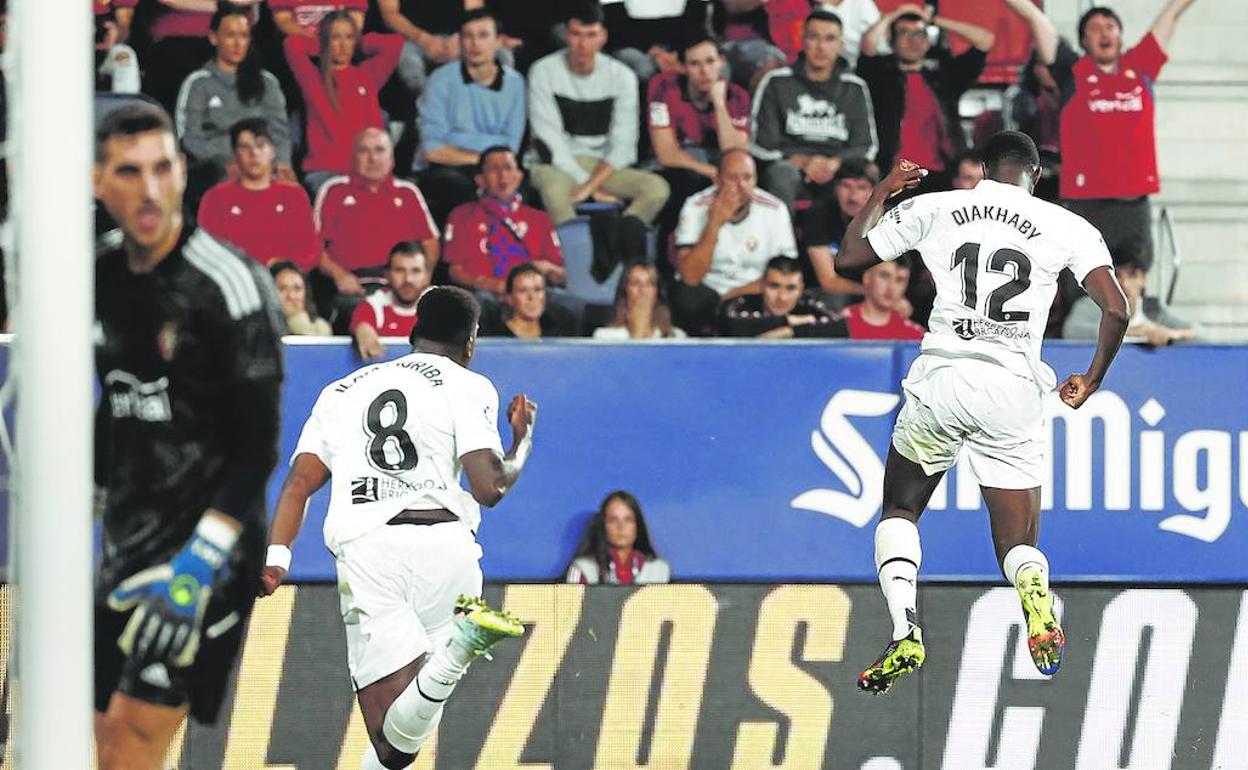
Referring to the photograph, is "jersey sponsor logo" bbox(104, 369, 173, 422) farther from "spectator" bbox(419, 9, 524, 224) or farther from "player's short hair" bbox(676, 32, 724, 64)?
"player's short hair" bbox(676, 32, 724, 64)

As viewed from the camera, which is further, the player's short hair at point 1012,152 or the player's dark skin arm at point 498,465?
the player's short hair at point 1012,152

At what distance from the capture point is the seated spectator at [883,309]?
31.8 feet

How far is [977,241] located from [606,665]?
279cm

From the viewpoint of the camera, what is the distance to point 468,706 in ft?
29.1

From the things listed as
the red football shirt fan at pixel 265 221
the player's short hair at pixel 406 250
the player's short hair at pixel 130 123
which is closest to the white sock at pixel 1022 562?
the player's short hair at pixel 130 123

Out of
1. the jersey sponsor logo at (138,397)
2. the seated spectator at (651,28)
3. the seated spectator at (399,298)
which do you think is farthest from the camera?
the seated spectator at (651,28)

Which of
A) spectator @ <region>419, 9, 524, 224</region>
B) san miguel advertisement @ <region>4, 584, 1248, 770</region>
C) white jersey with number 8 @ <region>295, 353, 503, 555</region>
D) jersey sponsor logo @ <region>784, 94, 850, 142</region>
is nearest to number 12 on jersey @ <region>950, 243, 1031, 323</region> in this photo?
white jersey with number 8 @ <region>295, 353, 503, 555</region>

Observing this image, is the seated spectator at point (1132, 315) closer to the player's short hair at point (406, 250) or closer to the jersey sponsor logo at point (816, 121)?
the jersey sponsor logo at point (816, 121)

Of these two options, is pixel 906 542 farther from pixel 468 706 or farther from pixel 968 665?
pixel 468 706

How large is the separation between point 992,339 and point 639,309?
2781 millimetres

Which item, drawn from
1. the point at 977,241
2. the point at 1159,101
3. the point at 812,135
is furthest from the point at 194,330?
the point at 1159,101

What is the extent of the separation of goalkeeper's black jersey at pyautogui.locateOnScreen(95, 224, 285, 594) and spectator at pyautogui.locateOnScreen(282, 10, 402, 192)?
4.56 meters

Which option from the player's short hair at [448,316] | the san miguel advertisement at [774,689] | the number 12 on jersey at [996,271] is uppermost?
the number 12 on jersey at [996,271]

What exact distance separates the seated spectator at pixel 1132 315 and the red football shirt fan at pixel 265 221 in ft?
11.7
